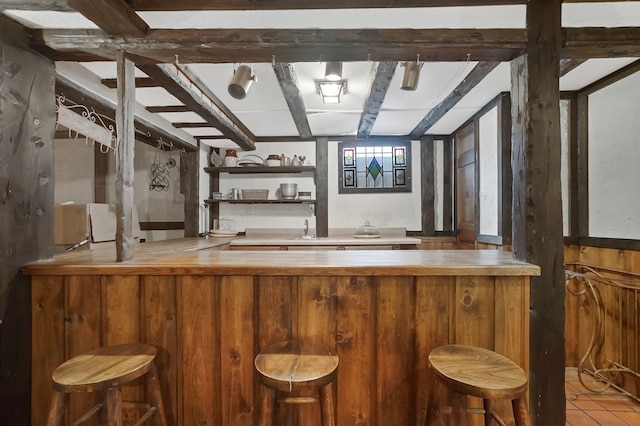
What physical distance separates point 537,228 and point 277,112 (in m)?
2.66

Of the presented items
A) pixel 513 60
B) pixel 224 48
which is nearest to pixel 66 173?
pixel 224 48

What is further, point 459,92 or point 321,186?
point 321,186

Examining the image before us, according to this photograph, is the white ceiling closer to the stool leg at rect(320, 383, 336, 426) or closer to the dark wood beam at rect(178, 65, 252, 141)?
the dark wood beam at rect(178, 65, 252, 141)

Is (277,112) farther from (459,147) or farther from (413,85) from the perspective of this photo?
(459,147)

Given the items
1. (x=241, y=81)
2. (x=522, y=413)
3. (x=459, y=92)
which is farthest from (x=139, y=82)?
(x=522, y=413)

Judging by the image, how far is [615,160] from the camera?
2465 mm

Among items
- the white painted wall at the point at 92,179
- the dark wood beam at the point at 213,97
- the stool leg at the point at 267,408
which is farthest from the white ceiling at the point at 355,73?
the stool leg at the point at 267,408

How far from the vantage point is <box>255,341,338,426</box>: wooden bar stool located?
42.3 inches

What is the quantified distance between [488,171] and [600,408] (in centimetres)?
204

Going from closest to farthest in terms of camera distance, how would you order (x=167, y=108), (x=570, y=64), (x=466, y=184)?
(x=570, y=64) < (x=167, y=108) < (x=466, y=184)

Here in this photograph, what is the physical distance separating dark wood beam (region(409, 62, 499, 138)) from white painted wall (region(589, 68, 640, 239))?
1065mm

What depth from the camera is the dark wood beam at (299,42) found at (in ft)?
5.12

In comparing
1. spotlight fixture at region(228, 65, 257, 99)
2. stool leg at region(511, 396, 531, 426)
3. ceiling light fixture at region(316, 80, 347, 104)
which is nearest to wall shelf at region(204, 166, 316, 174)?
ceiling light fixture at region(316, 80, 347, 104)

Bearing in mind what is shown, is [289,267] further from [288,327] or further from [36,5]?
[36,5]
